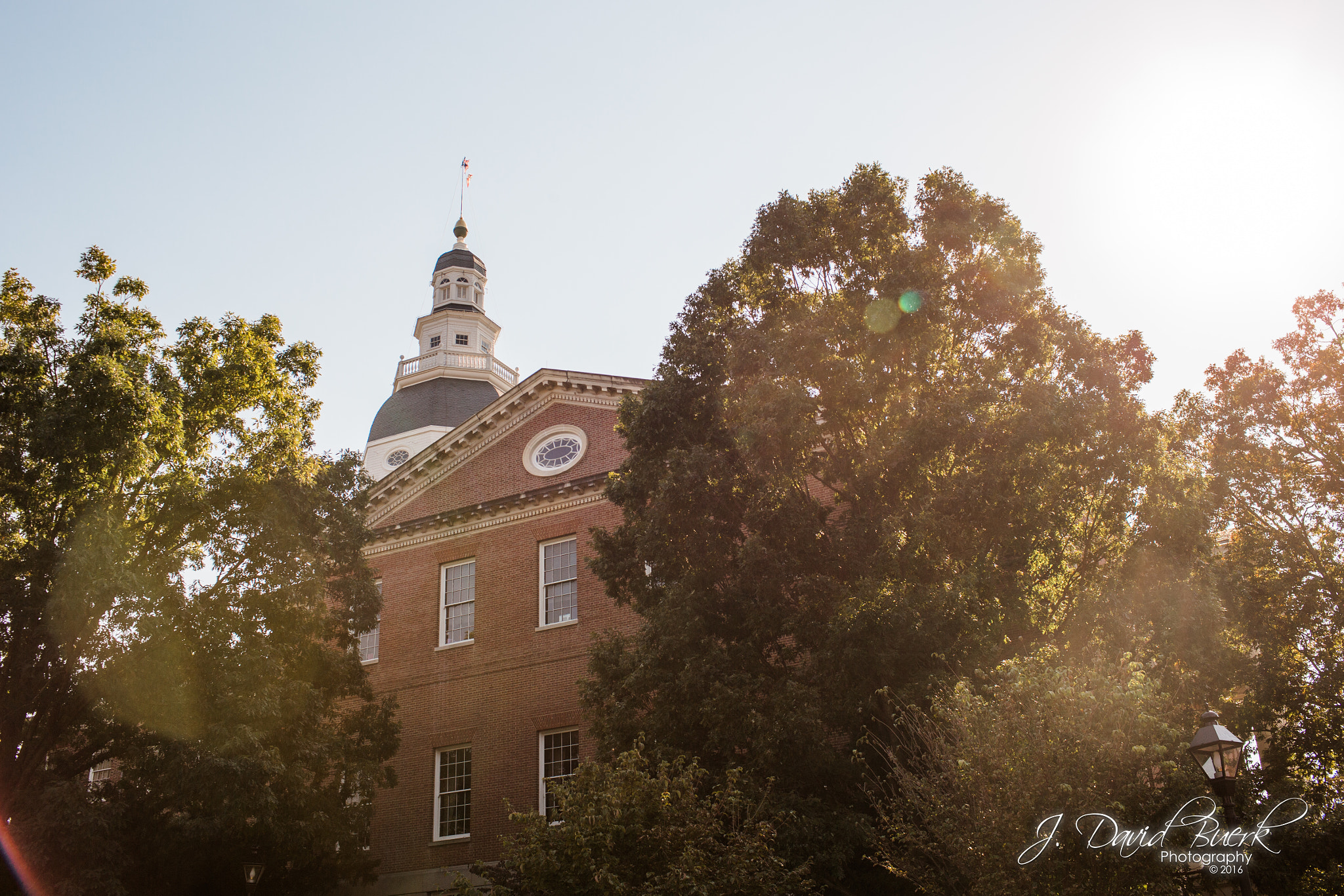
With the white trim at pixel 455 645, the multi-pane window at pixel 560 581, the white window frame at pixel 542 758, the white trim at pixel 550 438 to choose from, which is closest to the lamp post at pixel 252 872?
the white window frame at pixel 542 758

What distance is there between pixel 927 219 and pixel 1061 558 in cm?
578

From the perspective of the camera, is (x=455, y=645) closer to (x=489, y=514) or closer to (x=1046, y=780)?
(x=489, y=514)

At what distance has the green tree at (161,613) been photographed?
16141mm

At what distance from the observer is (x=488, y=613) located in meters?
24.7

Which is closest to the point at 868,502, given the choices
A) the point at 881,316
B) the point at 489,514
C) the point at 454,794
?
the point at 881,316

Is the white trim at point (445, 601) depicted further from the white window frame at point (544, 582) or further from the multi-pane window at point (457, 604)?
the white window frame at point (544, 582)

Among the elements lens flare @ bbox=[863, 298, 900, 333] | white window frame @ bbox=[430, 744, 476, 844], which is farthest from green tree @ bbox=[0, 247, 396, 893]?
lens flare @ bbox=[863, 298, 900, 333]

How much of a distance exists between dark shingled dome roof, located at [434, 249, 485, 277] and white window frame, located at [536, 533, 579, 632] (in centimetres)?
3229

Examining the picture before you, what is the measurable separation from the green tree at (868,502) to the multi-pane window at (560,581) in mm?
5530

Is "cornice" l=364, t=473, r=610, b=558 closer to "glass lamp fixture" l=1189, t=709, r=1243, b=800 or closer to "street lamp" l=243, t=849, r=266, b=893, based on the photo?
"street lamp" l=243, t=849, r=266, b=893

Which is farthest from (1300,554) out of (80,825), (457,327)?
→ (457,327)

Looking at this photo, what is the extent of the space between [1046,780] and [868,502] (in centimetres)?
631

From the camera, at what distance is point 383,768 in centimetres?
1980

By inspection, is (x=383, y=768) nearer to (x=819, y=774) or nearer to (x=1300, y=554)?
(x=819, y=774)
